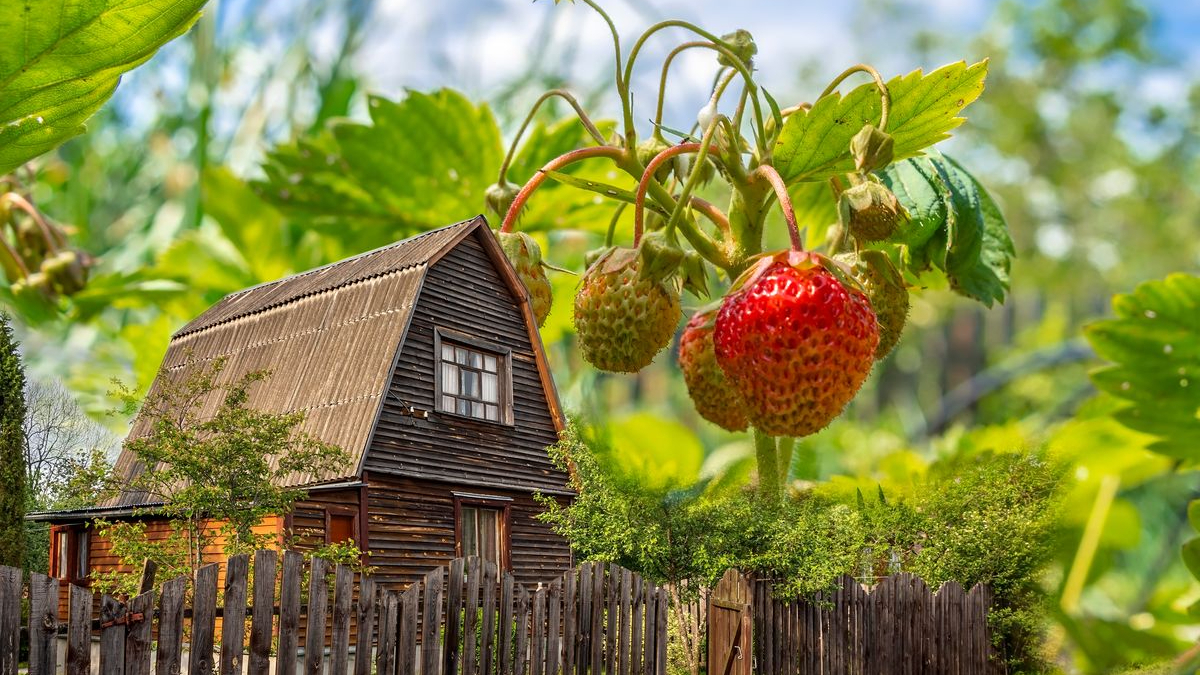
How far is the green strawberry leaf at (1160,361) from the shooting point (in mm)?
280

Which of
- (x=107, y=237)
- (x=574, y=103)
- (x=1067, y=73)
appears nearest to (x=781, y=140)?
(x=574, y=103)

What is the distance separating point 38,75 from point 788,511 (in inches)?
103

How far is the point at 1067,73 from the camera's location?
18.9 m

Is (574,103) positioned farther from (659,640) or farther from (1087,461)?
(659,640)

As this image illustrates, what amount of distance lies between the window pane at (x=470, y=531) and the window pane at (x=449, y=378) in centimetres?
55

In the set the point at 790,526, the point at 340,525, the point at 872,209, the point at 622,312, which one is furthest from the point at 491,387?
the point at 872,209

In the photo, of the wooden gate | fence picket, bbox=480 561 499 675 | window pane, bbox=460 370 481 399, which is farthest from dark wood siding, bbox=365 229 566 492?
the wooden gate

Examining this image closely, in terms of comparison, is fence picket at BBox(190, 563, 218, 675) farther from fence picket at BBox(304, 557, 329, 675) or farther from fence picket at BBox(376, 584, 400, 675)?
fence picket at BBox(376, 584, 400, 675)

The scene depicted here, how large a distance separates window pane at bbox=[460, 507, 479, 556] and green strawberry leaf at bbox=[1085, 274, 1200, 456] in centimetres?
337

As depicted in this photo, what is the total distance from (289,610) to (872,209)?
2.02 metres

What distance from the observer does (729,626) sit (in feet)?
11.0

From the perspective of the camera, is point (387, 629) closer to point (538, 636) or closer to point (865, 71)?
point (538, 636)

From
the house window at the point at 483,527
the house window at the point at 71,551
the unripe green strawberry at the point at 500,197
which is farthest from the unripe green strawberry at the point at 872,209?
the house window at the point at 483,527

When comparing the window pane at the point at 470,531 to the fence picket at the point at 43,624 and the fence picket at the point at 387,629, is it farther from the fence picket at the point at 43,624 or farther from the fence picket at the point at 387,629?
the fence picket at the point at 43,624
